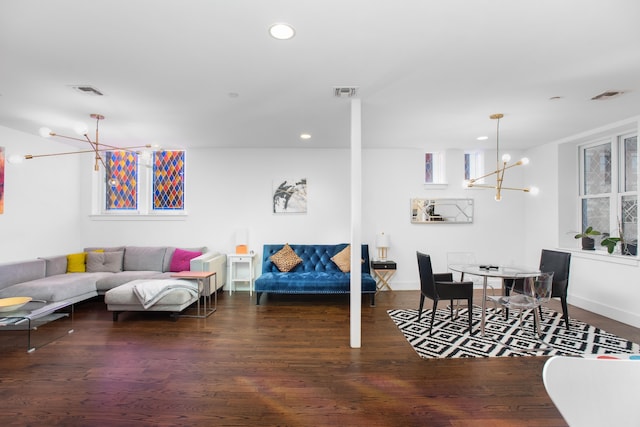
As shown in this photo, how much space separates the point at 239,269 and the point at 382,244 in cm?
270

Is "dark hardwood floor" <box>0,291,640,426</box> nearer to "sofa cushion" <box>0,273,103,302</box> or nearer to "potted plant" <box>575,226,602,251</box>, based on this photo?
"sofa cushion" <box>0,273,103,302</box>

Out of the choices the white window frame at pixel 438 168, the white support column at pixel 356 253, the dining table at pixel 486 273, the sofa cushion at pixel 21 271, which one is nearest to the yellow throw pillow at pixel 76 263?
the sofa cushion at pixel 21 271

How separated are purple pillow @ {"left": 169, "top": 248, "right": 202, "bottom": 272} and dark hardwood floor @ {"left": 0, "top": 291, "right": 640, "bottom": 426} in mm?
1464

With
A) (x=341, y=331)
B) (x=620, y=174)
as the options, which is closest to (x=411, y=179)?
(x=620, y=174)

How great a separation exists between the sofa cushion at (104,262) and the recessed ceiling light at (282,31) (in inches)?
192

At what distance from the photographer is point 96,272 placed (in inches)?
199

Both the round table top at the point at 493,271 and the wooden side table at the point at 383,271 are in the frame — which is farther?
the wooden side table at the point at 383,271

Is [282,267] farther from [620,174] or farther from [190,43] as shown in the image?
[620,174]

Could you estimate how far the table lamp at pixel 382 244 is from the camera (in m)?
5.49

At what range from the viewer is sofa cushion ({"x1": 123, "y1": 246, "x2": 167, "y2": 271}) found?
207 inches

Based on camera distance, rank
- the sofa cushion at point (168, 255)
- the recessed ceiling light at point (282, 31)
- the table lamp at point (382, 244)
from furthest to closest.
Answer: the table lamp at point (382, 244)
the sofa cushion at point (168, 255)
the recessed ceiling light at point (282, 31)

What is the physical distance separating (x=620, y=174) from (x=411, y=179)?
2939 millimetres

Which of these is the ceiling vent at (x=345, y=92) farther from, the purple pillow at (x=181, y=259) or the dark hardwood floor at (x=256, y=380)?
the purple pillow at (x=181, y=259)

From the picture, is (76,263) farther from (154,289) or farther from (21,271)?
(154,289)
